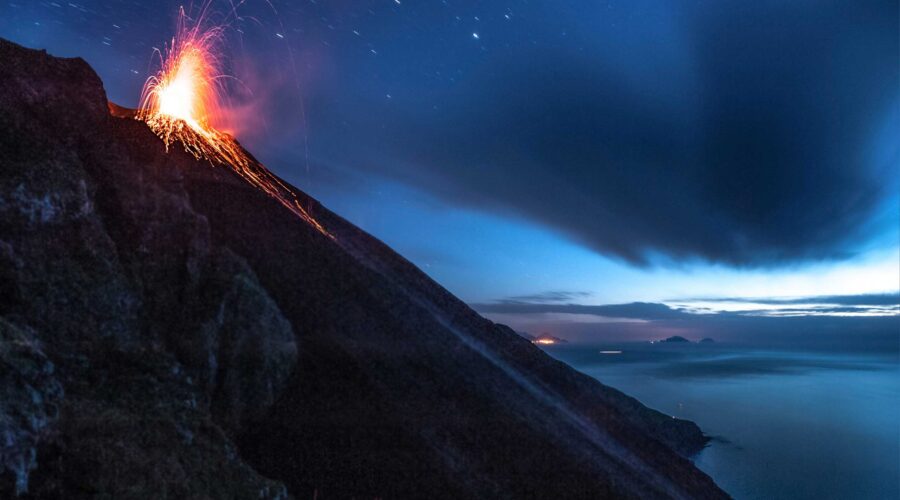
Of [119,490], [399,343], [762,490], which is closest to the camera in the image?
[119,490]

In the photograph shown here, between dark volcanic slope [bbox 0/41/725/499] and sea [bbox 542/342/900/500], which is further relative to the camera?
sea [bbox 542/342/900/500]

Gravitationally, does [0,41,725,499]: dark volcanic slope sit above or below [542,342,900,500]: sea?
above

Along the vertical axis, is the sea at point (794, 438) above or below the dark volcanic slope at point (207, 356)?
below

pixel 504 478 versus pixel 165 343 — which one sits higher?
pixel 165 343

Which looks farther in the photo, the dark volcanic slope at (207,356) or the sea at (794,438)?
the sea at (794,438)

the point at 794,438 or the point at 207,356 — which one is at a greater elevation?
the point at 207,356

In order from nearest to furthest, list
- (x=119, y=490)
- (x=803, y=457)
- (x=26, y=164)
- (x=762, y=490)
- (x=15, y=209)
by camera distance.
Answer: (x=119, y=490) < (x=15, y=209) < (x=26, y=164) < (x=762, y=490) < (x=803, y=457)

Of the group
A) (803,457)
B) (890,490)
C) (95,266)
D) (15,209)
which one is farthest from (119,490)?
(803,457)

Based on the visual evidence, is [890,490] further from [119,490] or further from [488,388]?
[119,490]
